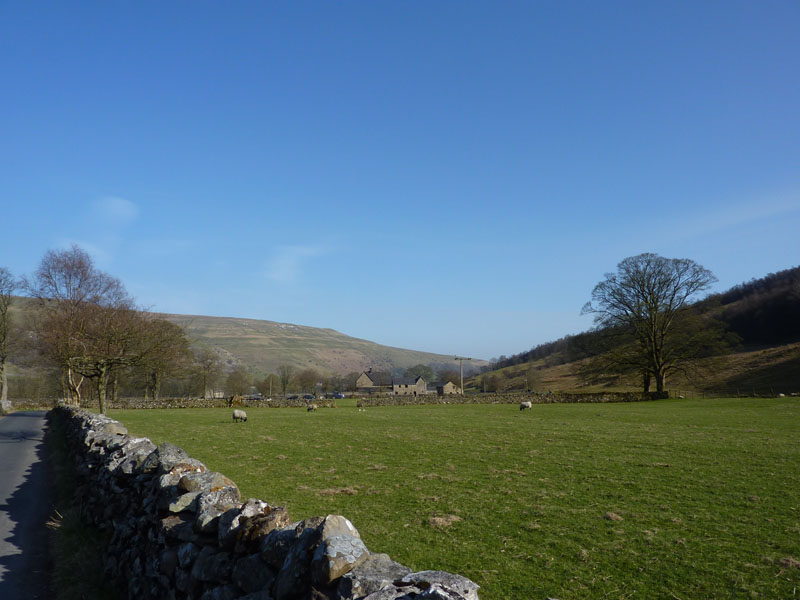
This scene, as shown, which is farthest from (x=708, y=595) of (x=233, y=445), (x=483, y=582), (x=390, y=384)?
(x=390, y=384)

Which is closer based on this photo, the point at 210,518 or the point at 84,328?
the point at 210,518

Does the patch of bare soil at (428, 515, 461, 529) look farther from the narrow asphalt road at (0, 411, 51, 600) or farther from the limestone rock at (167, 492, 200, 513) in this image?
the narrow asphalt road at (0, 411, 51, 600)

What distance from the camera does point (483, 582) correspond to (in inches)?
220

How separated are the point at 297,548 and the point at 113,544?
5.45 metres

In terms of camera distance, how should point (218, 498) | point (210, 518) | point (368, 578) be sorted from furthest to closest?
point (218, 498) < point (210, 518) < point (368, 578)

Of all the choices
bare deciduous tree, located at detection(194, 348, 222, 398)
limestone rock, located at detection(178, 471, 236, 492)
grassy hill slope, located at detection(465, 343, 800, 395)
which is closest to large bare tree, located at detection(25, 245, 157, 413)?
limestone rock, located at detection(178, 471, 236, 492)

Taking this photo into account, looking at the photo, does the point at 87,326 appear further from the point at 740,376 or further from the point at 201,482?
the point at 740,376

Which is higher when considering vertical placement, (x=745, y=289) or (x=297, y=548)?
(x=745, y=289)

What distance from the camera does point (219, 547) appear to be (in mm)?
4523

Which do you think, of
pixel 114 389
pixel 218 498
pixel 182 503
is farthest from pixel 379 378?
pixel 218 498

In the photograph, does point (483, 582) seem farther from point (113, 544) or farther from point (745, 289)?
point (745, 289)

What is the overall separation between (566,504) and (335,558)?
7148 millimetres

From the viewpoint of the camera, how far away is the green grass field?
18.9 feet

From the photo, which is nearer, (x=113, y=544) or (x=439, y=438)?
(x=113, y=544)
